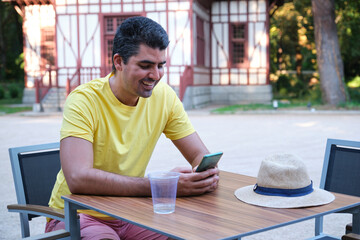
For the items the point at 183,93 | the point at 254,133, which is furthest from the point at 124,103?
the point at 183,93

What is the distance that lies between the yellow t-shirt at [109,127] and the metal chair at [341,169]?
1167 millimetres

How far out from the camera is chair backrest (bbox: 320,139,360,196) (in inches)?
129

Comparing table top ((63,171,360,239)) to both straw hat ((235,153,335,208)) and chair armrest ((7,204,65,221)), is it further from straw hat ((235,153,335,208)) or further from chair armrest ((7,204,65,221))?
chair armrest ((7,204,65,221))

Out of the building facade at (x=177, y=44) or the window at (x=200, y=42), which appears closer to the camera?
the building facade at (x=177, y=44)

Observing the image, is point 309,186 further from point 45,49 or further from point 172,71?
point 45,49

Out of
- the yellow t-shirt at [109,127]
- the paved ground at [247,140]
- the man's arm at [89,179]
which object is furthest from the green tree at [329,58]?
the man's arm at [89,179]

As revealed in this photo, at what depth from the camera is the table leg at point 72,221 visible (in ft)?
8.16

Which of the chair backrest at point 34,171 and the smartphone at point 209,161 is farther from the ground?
the smartphone at point 209,161

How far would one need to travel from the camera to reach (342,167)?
332 cm

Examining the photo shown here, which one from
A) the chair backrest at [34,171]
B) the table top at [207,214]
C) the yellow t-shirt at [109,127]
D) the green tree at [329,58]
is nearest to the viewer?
the table top at [207,214]

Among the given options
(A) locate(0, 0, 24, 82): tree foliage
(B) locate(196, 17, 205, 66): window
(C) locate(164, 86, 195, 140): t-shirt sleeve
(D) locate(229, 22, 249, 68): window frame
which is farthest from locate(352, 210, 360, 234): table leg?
(A) locate(0, 0, 24, 82): tree foliage

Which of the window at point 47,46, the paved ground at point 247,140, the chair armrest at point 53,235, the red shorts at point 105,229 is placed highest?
the window at point 47,46

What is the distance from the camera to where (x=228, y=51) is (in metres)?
25.4

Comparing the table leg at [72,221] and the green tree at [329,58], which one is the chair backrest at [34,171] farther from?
the green tree at [329,58]
